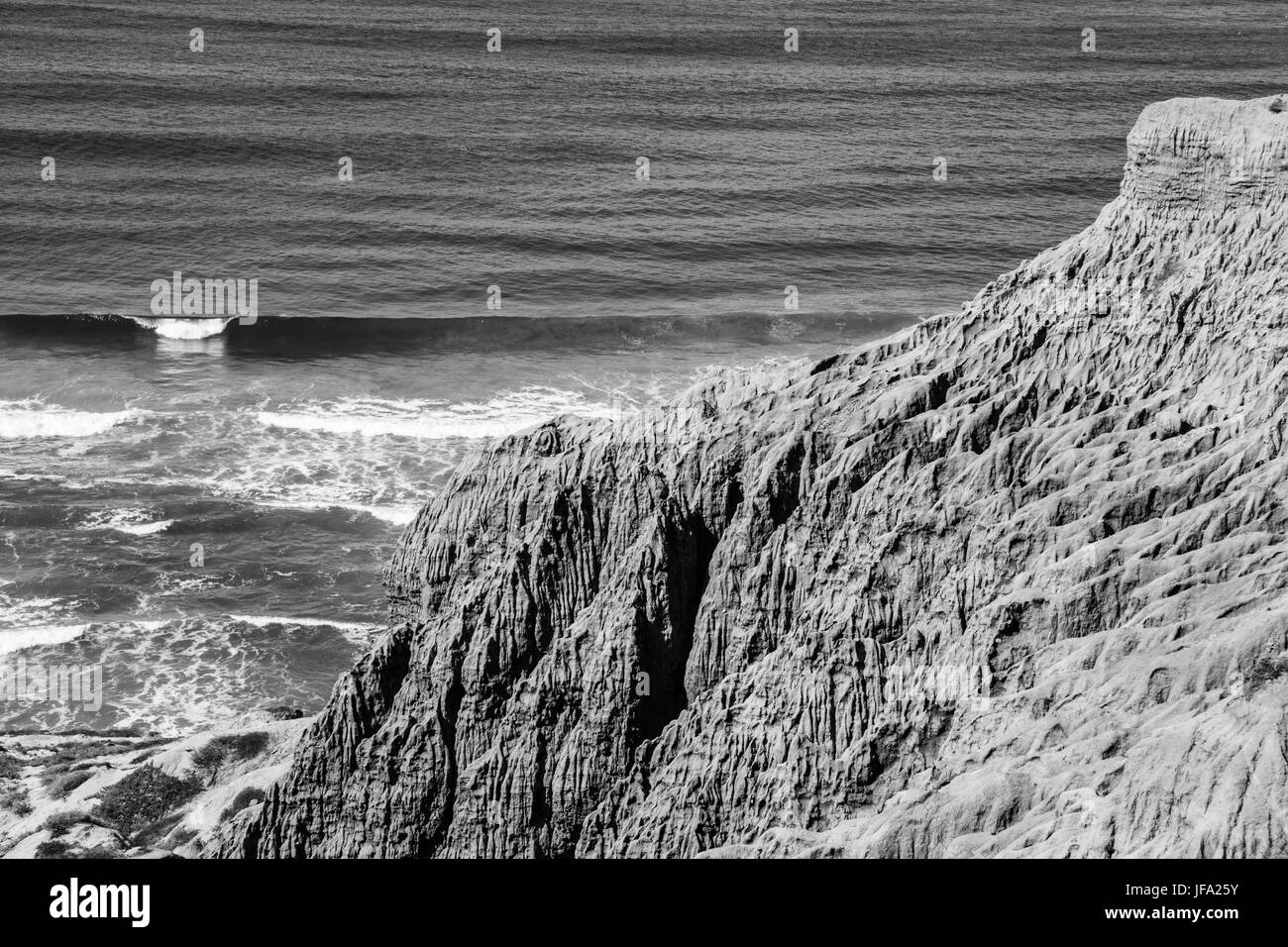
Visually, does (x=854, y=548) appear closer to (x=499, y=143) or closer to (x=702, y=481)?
(x=702, y=481)

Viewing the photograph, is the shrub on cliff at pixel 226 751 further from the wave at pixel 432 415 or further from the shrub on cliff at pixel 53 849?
the wave at pixel 432 415

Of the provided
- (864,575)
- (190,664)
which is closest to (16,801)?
(190,664)

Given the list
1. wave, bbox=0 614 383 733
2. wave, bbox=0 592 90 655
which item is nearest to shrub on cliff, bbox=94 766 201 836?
wave, bbox=0 614 383 733

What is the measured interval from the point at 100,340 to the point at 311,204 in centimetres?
2340

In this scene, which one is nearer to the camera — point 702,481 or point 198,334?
point 702,481

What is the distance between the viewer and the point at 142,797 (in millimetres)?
51750

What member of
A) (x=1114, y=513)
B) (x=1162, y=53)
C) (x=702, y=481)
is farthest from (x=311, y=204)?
(x=1114, y=513)

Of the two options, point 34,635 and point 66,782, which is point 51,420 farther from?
point 66,782

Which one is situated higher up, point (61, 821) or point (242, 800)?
point (242, 800)

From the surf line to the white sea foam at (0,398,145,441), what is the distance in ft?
49.0

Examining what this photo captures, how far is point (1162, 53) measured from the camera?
16150 cm

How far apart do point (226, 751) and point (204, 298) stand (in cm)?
6405

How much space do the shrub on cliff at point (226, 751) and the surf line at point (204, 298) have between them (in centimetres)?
5783

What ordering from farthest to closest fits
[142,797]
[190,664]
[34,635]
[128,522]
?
[128,522] → [34,635] → [190,664] → [142,797]
